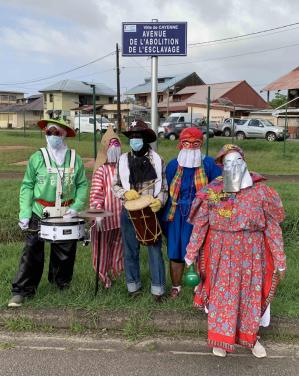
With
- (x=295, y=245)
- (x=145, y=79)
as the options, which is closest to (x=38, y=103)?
(x=145, y=79)

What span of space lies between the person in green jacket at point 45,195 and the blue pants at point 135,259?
47 centimetres

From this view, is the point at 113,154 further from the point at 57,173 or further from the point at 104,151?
the point at 57,173

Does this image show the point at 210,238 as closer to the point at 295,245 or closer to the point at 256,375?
the point at 256,375

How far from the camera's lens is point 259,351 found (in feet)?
12.1

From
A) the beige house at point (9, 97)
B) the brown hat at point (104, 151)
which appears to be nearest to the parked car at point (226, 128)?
the brown hat at point (104, 151)

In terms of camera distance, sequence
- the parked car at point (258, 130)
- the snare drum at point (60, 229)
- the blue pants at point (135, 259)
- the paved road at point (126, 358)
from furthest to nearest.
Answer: the parked car at point (258, 130) < the blue pants at point (135, 259) < the snare drum at point (60, 229) < the paved road at point (126, 358)

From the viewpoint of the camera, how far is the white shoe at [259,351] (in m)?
3.67

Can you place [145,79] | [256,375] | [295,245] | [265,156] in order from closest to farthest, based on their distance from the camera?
[256,375], [295,245], [265,156], [145,79]

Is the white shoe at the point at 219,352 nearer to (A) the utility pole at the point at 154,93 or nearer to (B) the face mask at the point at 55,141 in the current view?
(B) the face mask at the point at 55,141

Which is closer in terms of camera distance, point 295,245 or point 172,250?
point 172,250

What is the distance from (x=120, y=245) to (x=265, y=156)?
1355 centimetres

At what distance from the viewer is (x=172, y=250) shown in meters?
4.34

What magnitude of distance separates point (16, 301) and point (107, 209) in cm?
118

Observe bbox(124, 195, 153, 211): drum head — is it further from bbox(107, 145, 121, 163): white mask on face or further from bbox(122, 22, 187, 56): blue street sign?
bbox(122, 22, 187, 56): blue street sign
